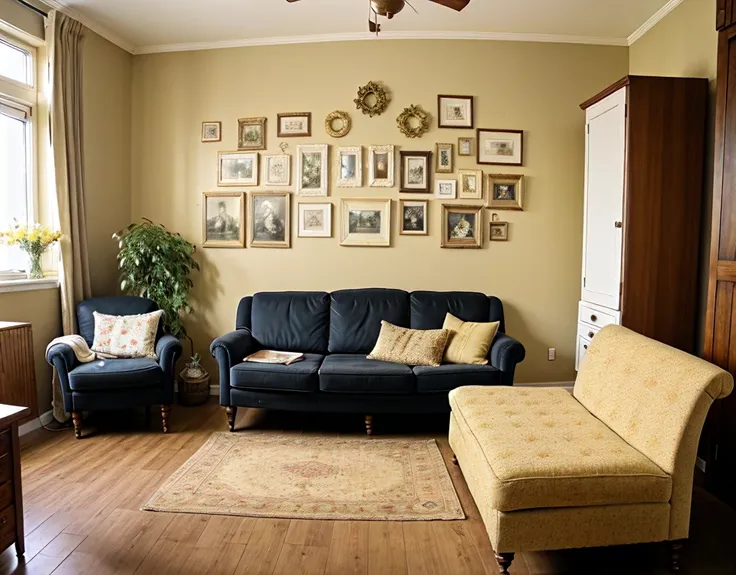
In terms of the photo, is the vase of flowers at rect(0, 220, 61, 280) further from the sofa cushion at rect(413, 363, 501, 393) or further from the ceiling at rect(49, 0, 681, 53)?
the sofa cushion at rect(413, 363, 501, 393)

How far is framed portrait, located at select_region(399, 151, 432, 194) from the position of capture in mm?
4066

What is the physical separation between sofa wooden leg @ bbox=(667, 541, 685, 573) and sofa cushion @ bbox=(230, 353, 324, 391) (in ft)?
6.84

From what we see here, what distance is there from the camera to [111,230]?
411 centimetres

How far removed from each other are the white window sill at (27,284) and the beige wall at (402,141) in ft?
3.57

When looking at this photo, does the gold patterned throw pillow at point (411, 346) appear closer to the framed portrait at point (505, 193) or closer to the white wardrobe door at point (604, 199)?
the white wardrobe door at point (604, 199)

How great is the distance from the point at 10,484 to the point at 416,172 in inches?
131

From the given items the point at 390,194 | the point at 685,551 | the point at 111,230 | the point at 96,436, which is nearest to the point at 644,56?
the point at 390,194

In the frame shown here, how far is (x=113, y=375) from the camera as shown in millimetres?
3180

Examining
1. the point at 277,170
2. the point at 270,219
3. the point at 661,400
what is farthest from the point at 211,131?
the point at 661,400

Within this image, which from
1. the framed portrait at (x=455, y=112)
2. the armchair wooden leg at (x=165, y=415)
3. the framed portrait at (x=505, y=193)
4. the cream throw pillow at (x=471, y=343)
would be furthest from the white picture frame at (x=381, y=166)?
the armchair wooden leg at (x=165, y=415)

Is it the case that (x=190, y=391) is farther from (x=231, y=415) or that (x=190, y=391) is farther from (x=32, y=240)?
(x=32, y=240)

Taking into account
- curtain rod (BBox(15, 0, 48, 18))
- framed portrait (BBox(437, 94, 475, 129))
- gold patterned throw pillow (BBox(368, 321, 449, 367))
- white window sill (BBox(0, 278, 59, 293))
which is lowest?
gold patterned throw pillow (BBox(368, 321, 449, 367))

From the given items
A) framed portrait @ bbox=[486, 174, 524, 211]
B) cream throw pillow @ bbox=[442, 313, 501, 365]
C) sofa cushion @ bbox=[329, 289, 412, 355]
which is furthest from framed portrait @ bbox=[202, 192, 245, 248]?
framed portrait @ bbox=[486, 174, 524, 211]

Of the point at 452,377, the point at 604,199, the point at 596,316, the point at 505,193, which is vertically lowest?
the point at 452,377
